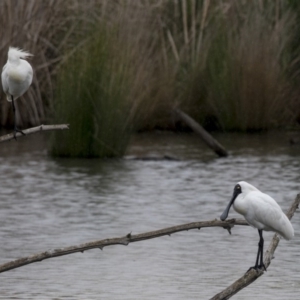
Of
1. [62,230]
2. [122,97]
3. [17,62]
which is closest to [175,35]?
[122,97]

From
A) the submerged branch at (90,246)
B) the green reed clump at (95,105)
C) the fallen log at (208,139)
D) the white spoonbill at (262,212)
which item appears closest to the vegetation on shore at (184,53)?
the green reed clump at (95,105)

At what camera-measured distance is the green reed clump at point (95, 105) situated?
42.2ft

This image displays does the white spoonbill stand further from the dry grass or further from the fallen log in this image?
the dry grass

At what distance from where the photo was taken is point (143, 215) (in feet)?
31.9

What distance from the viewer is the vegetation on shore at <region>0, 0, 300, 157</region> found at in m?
14.5

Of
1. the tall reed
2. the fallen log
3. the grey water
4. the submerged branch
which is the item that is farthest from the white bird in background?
the tall reed

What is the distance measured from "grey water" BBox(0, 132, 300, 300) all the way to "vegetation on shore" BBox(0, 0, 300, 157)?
1.48ft

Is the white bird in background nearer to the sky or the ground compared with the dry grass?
nearer to the sky

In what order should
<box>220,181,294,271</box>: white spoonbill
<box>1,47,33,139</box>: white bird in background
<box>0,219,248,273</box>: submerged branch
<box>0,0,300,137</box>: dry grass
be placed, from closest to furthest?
<box>0,219,248,273</box>: submerged branch
<box>220,181,294,271</box>: white spoonbill
<box>1,47,33,139</box>: white bird in background
<box>0,0,300,137</box>: dry grass

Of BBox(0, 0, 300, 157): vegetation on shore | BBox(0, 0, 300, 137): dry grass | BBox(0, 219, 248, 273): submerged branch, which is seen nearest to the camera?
BBox(0, 219, 248, 273): submerged branch

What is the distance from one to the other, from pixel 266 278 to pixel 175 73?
7.96 meters

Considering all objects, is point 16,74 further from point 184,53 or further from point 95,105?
point 184,53

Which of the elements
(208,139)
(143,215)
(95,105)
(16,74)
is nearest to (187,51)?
(208,139)

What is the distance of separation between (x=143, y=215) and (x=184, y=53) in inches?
245
